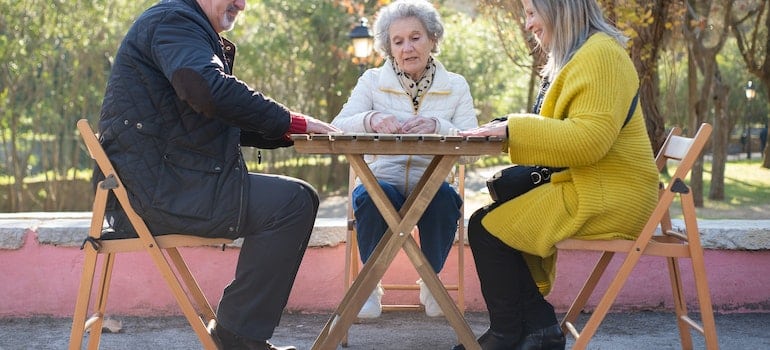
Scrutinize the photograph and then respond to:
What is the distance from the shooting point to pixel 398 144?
3.21 metres

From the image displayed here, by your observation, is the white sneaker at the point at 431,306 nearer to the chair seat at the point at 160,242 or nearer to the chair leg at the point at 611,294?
the chair leg at the point at 611,294

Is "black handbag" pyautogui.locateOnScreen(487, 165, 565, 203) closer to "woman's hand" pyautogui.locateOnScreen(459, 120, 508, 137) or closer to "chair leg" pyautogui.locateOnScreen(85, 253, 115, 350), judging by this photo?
"woman's hand" pyautogui.locateOnScreen(459, 120, 508, 137)

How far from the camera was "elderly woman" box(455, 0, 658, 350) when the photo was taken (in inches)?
129

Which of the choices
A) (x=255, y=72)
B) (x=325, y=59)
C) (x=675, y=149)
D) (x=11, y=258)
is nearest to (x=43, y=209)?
(x=255, y=72)

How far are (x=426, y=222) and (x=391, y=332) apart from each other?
613 millimetres

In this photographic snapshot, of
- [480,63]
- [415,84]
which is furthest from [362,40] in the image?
[415,84]

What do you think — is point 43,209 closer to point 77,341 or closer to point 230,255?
point 230,255

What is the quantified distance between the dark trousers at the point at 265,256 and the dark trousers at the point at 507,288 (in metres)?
0.67

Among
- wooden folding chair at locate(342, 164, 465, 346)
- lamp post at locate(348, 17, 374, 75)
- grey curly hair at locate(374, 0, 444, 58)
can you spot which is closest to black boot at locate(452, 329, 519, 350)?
wooden folding chair at locate(342, 164, 465, 346)

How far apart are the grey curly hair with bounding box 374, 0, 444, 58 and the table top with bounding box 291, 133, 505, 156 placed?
1.33 meters

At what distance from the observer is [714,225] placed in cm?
488

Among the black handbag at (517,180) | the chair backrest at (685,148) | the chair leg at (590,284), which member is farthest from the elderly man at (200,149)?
the chair backrest at (685,148)

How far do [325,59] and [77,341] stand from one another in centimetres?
1502

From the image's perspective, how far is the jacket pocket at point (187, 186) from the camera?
10.8 ft
